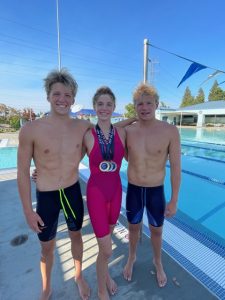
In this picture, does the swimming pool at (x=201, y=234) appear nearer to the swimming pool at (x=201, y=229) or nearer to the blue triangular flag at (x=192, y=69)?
the swimming pool at (x=201, y=229)

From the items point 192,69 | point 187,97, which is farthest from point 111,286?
point 187,97

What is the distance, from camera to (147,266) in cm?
220

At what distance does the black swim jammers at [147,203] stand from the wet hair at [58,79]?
1.16 meters

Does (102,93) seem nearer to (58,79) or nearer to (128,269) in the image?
(58,79)

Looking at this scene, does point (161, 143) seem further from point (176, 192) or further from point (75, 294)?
point (75, 294)

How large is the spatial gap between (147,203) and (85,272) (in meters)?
0.99

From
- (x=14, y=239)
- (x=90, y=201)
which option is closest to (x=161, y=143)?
(x=90, y=201)

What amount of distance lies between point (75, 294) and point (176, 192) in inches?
53.0

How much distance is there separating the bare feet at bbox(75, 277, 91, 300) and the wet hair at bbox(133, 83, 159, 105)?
72.0 inches

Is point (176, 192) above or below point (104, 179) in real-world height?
below

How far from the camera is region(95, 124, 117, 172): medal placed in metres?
1.73

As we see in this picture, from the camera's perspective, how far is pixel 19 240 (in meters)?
2.64

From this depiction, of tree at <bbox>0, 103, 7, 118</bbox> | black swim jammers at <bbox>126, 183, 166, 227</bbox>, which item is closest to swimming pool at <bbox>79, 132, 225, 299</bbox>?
black swim jammers at <bbox>126, 183, 166, 227</bbox>

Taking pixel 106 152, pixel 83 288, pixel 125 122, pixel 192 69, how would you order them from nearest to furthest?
pixel 106 152, pixel 83 288, pixel 125 122, pixel 192 69
